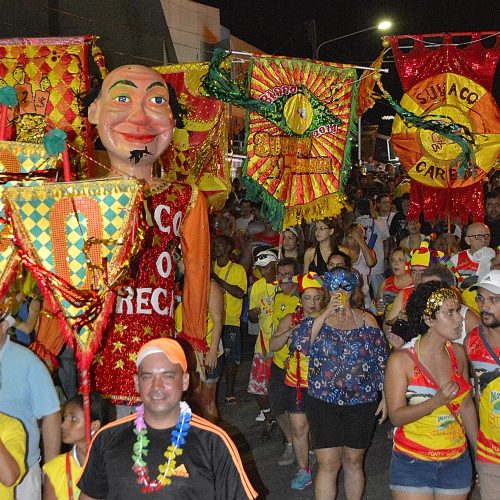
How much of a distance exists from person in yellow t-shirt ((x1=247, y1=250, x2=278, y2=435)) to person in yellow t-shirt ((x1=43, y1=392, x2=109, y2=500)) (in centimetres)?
301

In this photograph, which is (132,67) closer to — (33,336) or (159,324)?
(159,324)

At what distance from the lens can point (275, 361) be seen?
22.4ft

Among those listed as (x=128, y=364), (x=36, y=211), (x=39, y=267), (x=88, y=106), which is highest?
(x=88, y=106)

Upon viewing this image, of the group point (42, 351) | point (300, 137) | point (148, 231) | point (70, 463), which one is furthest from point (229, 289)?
point (70, 463)

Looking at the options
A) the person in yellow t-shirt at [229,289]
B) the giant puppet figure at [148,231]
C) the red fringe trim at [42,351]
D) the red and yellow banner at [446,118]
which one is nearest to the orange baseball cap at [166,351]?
the giant puppet figure at [148,231]

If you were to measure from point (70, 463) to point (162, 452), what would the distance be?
1.20 meters

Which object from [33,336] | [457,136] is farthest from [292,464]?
[457,136]

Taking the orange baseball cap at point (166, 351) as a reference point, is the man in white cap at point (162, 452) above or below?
below

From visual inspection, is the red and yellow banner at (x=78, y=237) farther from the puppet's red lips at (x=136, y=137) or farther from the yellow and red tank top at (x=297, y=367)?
the yellow and red tank top at (x=297, y=367)

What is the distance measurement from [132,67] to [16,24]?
1405 cm

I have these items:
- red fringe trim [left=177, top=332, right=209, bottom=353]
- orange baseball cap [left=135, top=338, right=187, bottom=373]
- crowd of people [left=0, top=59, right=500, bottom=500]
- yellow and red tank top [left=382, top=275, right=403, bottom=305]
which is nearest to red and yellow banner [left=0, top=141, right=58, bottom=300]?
crowd of people [left=0, top=59, right=500, bottom=500]

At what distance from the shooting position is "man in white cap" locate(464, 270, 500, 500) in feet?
14.7

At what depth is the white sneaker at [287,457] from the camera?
6.92 metres

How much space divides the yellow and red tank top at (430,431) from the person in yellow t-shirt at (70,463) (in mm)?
1690
